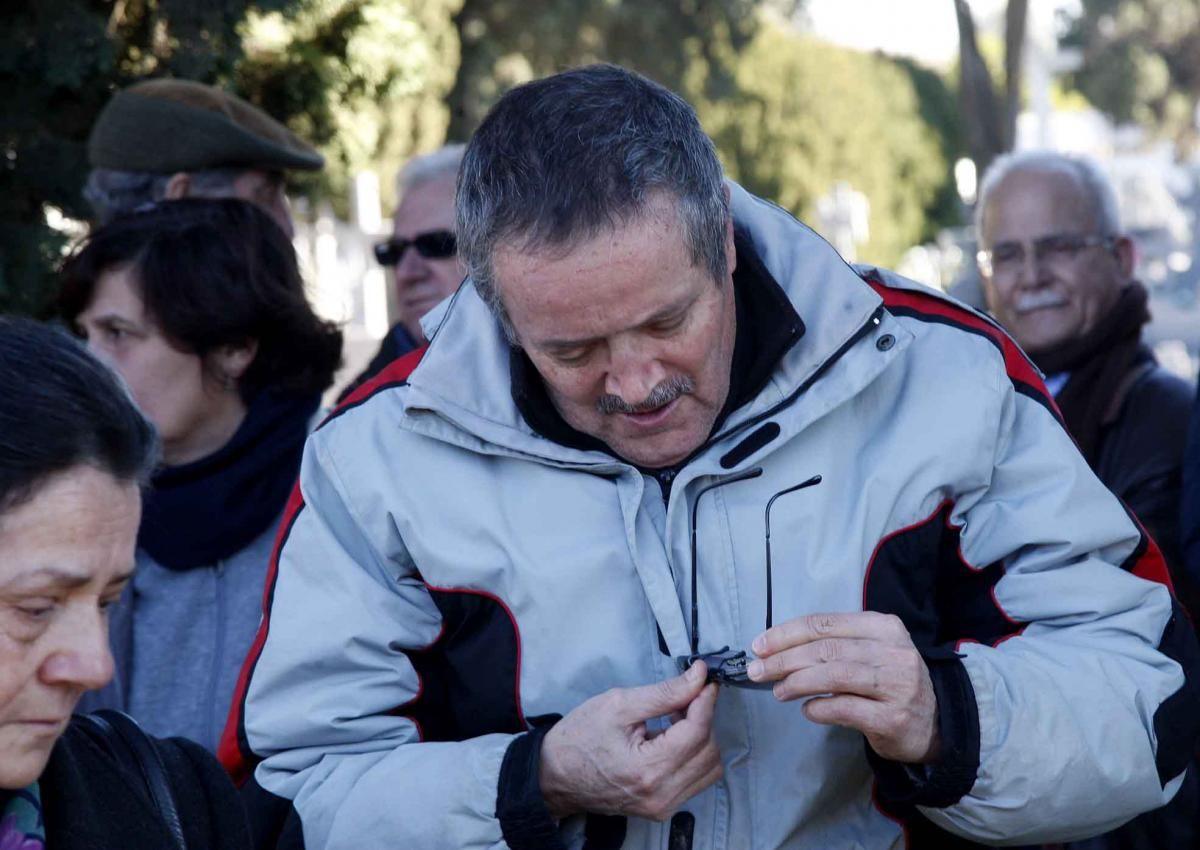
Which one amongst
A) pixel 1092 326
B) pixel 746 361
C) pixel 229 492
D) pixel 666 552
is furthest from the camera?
pixel 1092 326

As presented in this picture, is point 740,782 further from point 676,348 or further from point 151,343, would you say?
point 151,343

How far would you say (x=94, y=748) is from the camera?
195 cm

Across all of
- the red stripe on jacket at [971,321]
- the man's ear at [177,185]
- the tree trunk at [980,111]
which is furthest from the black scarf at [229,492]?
the tree trunk at [980,111]

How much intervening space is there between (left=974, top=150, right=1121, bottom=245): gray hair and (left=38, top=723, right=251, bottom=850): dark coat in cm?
303

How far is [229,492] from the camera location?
3.23m

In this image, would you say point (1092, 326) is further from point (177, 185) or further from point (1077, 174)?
point (177, 185)

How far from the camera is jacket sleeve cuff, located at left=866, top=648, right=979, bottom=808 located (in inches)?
83.7

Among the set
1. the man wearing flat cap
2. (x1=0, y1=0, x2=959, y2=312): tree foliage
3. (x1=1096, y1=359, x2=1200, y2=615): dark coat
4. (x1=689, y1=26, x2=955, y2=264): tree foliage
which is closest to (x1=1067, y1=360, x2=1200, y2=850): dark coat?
(x1=1096, y1=359, x2=1200, y2=615): dark coat

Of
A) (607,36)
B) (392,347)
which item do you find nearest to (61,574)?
(392,347)

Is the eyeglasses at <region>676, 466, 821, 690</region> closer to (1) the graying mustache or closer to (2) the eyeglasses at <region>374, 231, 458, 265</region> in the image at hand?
(1) the graying mustache

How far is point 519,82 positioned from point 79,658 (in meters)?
2.94

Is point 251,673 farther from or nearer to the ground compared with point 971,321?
nearer to the ground

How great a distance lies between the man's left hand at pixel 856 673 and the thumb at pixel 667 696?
0.28 ft

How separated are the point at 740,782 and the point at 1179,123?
41.0 meters
